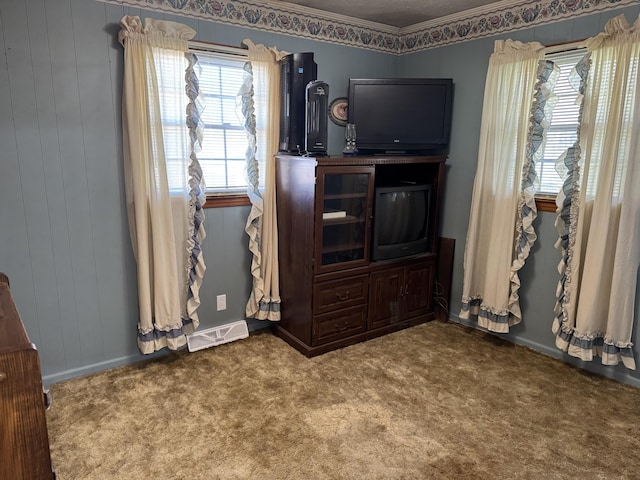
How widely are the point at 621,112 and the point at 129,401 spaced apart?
3.28 m

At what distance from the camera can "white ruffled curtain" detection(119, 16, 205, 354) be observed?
2.62 m

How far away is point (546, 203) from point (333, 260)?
152 cm

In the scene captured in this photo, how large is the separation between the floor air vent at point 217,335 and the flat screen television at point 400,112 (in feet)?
5.54

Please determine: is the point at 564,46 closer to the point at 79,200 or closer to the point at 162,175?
the point at 162,175

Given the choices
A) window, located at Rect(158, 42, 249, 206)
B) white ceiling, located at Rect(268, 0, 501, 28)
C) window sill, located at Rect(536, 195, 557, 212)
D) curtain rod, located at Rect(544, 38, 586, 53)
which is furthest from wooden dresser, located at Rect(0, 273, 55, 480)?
curtain rod, located at Rect(544, 38, 586, 53)

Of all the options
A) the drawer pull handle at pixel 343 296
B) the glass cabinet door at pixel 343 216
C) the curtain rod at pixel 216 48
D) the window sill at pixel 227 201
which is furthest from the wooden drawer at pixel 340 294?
the curtain rod at pixel 216 48

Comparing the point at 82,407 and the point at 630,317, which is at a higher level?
the point at 630,317

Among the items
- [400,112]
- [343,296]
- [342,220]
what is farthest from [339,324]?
[400,112]

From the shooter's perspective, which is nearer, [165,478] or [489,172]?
[165,478]

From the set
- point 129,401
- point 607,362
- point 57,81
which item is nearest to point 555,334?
point 607,362

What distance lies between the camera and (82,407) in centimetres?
246

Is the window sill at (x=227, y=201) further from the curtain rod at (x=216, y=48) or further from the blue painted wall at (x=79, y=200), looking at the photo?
the curtain rod at (x=216, y=48)

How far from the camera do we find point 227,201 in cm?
317

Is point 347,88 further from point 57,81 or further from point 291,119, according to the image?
point 57,81
